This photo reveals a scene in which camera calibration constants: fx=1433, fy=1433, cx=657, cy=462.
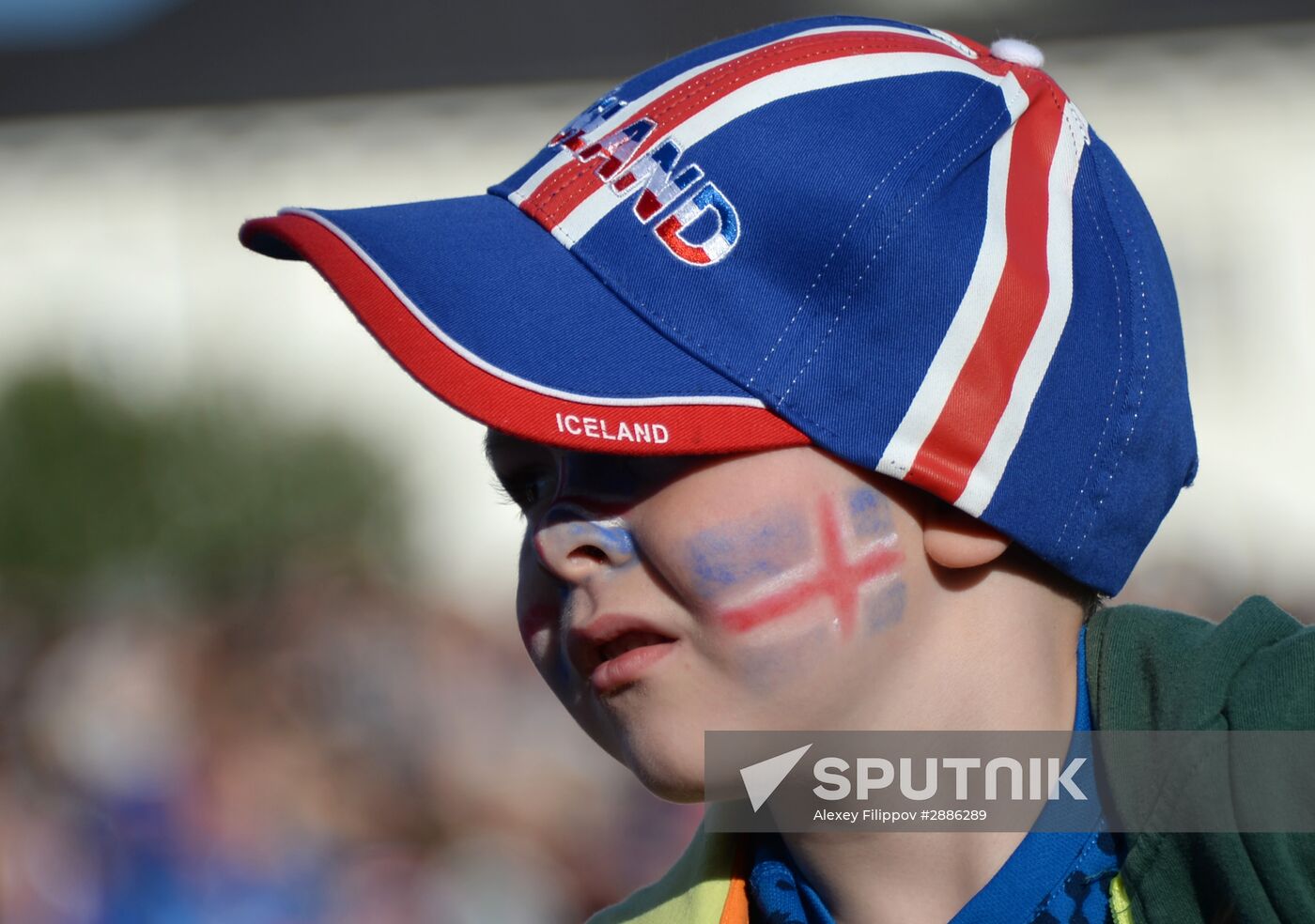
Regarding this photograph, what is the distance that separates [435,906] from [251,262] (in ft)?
16.8

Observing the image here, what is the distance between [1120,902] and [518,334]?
68 cm

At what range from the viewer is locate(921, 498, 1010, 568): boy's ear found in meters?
1.19

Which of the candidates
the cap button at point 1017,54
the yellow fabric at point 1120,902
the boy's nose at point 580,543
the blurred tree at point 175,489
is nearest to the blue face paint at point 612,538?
the boy's nose at point 580,543

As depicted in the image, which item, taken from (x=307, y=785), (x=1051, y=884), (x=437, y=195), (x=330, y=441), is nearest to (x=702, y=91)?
(x=1051, y=884)

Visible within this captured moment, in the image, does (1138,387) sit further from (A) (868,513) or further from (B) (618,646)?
(B) (618,646)

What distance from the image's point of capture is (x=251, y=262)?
802 cm

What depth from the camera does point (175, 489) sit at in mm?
7398

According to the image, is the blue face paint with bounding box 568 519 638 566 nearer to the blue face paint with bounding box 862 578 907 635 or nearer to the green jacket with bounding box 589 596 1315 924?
the blue face paint with bounding box 862 578 907 635

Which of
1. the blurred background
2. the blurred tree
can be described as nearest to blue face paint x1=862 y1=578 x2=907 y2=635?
the blurred background

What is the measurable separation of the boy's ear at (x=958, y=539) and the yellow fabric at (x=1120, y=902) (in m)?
0.28

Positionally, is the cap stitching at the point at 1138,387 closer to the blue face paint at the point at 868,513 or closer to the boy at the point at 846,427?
the boy at the point at 846,427

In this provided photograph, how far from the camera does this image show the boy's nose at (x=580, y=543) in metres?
1.18

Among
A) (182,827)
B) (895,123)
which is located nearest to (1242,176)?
(182,827)

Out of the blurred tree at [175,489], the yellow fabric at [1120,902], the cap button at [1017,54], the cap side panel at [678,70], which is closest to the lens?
the yellow fabric at [1120,902]
